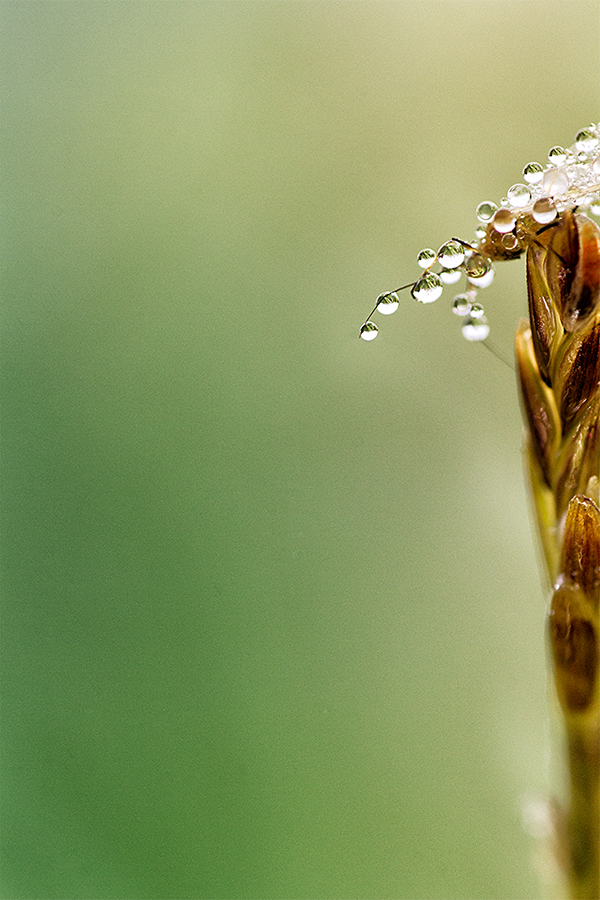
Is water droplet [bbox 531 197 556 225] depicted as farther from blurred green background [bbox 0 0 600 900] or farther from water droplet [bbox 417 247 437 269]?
blurred green background [bbox 0 0 600 900]

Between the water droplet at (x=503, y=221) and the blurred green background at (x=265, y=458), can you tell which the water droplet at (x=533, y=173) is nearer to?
the water droplet at (x=503, y=221)

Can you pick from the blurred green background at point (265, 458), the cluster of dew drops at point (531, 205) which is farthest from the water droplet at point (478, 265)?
the blurred green background at point (265, 458)

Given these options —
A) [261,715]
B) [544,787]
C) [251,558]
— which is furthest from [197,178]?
[544,787]

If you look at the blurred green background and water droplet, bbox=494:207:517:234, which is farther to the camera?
the blurred green background

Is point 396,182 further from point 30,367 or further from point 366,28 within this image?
point 30,367

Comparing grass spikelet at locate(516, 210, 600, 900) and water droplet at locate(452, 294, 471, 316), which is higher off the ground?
water droplet at locate(452, 294, 471, 316)

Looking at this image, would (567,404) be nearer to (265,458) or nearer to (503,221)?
(503,221)

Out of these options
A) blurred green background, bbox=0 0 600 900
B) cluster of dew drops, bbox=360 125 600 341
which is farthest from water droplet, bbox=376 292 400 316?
blurred green background, bbox=0 0 600 900
